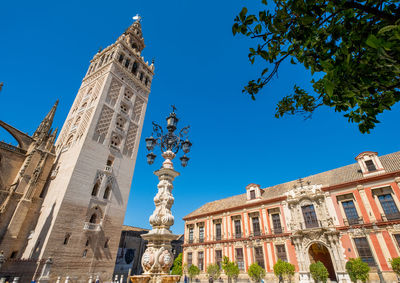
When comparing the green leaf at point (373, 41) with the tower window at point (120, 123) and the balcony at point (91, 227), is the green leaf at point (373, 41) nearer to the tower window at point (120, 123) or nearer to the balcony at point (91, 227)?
the balcony at point (91, 227)

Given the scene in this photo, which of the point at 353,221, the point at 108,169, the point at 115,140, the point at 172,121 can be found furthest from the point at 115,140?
the point at 353,221

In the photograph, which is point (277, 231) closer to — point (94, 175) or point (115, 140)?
point (94, 175)

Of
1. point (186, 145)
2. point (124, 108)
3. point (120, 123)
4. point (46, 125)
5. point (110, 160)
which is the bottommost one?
point (186, 145)

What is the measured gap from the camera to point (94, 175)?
21.0m

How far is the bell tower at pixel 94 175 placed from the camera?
56.4 ft

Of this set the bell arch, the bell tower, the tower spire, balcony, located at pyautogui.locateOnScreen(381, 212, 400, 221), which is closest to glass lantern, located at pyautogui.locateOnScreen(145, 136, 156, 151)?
the bell tower

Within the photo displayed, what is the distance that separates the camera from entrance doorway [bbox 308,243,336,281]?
17844 millimetres

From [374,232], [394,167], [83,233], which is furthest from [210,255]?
[394,167]

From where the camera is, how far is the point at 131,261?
2973cm

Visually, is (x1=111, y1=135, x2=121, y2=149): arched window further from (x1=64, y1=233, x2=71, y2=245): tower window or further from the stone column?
the stone column

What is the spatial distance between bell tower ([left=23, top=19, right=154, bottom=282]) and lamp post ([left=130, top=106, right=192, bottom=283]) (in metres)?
15.7

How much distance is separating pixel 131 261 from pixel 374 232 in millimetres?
29650

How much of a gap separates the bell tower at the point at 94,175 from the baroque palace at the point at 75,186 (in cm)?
8

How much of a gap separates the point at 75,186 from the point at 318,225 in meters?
22.9
